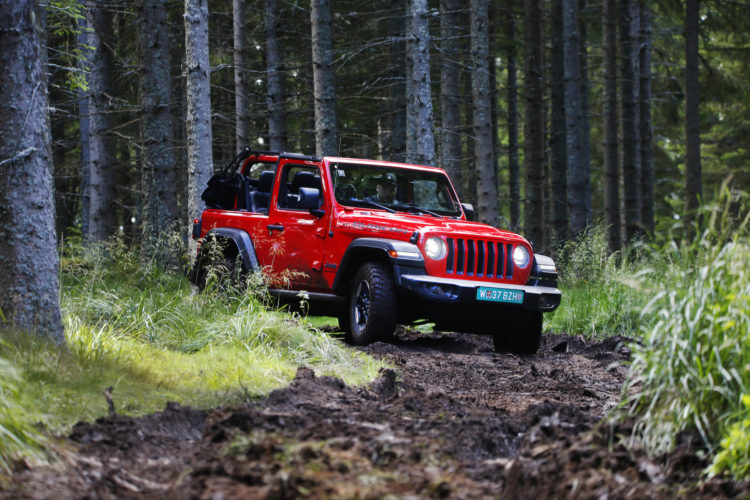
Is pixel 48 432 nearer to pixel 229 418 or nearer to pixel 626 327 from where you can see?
pixel 229 418

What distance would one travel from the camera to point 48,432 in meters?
4.14

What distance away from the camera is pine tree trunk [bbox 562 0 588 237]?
1919 centimetres

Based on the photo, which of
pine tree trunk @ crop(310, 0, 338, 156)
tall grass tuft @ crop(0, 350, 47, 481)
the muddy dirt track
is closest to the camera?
the muddy dirt track

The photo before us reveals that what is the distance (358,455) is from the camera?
3.91m

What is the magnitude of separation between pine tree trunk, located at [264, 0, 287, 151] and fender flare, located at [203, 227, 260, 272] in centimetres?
911

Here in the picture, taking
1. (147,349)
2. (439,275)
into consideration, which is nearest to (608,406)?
(439,275)

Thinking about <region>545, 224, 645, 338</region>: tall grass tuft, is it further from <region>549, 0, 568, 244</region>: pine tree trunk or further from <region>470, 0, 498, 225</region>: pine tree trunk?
<region>549, 0, 568, 244</region>: pine tree trunk

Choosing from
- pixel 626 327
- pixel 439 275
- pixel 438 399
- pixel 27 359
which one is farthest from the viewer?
pixel 626 327

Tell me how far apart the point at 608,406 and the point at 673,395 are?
6.91ft

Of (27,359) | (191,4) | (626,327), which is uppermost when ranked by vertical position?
(191,4)

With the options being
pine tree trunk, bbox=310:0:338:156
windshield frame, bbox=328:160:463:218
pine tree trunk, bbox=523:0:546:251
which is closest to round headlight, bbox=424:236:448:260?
windshield frame, bbox=328:160:463:218

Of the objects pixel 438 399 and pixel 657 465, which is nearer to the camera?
pixel 657 465

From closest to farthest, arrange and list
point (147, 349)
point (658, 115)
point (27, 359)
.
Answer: point (27, 359)
point (147, 349)
point (658, 115)

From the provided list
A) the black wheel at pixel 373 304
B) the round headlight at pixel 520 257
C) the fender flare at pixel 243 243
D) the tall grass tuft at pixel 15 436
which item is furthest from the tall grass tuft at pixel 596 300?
the tall grass tuft at pixel 15 436
